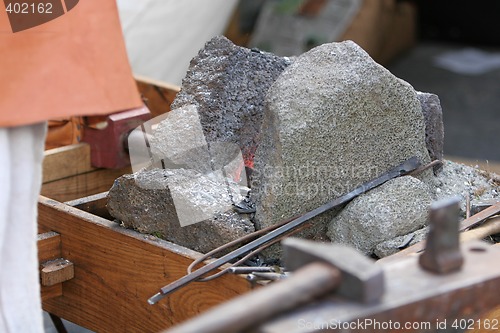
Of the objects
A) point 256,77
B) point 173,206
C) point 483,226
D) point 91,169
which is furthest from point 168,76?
point 483,226

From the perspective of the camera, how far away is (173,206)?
2.00 metres

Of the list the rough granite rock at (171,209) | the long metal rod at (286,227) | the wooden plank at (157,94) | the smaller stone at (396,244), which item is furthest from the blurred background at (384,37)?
the smaller stone at (396,244)

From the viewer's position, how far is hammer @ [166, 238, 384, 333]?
0.99 metres

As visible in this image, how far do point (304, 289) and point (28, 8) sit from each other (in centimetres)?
85

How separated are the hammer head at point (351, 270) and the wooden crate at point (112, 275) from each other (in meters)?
0.67

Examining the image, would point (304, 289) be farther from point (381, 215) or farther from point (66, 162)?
point (66, 162)

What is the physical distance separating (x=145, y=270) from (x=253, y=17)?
11.7 ft

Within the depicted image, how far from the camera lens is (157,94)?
318cm

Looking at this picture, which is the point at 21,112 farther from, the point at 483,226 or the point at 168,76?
the point at 168,76

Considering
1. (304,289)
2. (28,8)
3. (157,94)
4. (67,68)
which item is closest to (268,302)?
(304,289)

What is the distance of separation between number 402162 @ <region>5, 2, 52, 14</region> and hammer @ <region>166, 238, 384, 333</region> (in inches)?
28.8

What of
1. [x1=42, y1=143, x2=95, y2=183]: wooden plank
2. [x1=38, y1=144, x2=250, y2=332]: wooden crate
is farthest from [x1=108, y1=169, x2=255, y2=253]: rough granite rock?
[x1=42, y1=143, x2=95, y2=183]: wooden plank

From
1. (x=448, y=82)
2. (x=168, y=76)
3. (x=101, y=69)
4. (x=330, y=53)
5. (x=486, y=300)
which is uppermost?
(x=101, y=69)

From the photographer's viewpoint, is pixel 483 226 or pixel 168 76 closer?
pixel 483 226
